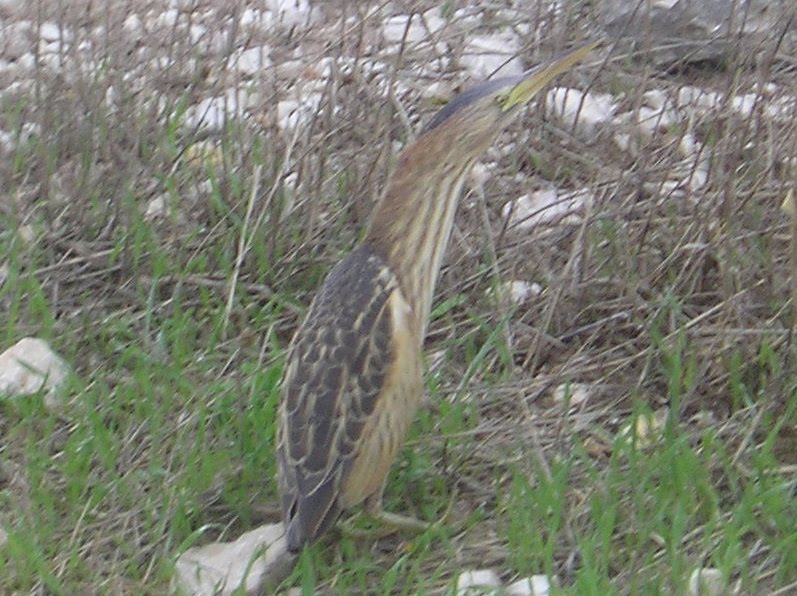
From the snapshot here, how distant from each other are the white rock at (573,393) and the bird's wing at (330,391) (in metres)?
0.43

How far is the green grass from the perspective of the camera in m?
2.40

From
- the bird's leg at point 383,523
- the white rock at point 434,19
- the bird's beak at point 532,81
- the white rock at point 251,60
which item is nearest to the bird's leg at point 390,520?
the bird's leg at point 383,523

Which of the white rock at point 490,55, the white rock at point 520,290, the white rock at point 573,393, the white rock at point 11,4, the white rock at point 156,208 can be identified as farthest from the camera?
the white rock at point 11,4

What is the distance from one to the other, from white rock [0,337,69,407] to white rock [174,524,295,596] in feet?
1.81

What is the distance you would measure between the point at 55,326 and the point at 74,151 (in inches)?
20.4

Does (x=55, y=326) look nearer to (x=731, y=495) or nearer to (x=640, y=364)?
(x=640, y=364)

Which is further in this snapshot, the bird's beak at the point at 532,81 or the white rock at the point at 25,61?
the white rock at the point at 25,61

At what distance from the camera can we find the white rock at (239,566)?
2320mm

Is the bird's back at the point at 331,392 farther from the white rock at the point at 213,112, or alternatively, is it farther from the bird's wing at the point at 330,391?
the white rock at the point at 213,112

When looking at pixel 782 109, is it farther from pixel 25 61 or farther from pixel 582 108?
pixel 25 61

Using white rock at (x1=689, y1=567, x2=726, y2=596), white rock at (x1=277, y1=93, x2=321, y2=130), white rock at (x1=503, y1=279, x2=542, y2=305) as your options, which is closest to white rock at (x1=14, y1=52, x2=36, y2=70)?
white rock at (x1=277, y1=93, x2=321, y2=130)

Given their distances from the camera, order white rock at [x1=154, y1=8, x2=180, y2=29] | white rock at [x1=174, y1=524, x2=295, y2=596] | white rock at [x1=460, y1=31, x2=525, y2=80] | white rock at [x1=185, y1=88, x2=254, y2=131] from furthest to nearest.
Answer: white rock at [x1=154, y1=8, x2=180, y2=29] < white rock at [x1=460, y1=31, x2=525, y2=80] < white rock at [x1=185, y1=88, x2=254, y2=131] < white rock at [x1=174, y1=524, x2=295, y2=596]

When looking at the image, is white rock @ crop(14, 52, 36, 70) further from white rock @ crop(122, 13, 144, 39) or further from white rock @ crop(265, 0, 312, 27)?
white rock @ crop(265, 0, 312, 27)

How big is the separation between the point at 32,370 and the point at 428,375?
74 cm
